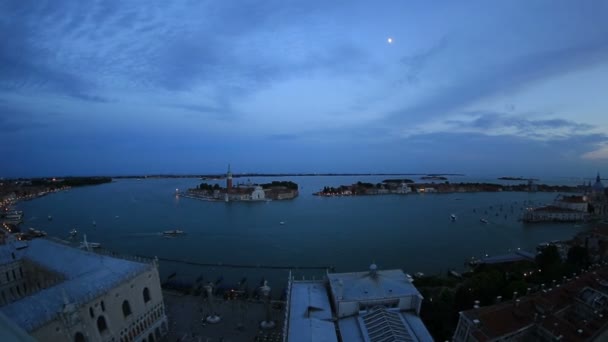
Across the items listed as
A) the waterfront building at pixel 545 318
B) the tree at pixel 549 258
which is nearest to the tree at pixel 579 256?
the tree at pixel 549 258

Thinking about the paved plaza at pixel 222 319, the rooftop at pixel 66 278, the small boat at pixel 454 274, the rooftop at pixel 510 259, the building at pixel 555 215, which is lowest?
the paved plaza at pixel 222 319

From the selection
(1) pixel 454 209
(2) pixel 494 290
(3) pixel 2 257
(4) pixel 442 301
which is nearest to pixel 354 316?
(4) pixel 442 301

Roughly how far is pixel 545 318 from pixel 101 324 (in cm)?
1017

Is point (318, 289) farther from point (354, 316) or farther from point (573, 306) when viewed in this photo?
point (573, 306)

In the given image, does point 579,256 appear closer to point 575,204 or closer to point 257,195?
point 575,204

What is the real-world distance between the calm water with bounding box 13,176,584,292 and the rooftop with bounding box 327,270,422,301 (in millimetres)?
6209

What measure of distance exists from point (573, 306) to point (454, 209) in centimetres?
2859

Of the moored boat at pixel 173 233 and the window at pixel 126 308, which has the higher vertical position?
the window at pixel 126 308

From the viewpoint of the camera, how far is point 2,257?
32.0ft

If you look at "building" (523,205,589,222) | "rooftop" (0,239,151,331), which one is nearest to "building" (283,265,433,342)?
"rooftop" (0,239,151,331)

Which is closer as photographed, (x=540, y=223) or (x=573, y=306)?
(x=573, y=306)

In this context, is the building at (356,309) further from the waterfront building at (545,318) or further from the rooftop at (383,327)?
the waterfront building at (545,318)

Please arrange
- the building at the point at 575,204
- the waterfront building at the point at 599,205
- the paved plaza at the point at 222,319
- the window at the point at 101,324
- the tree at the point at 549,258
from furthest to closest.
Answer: the waterfront building at the point at 599,205 < the building at the point at 575,204 < the tree at the point at 549,258 < the paved plaza at the point at 222,319 < the window at the point at 101,324

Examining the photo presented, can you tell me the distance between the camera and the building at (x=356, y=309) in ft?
21.9
